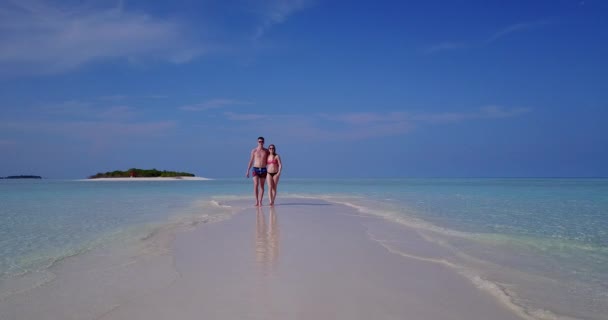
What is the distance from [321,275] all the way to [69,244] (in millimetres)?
3488

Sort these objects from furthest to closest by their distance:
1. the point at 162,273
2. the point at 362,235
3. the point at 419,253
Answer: the point at 362,235 < the point at 419,253 < the point at 162,273

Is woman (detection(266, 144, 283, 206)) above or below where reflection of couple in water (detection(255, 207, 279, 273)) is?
above

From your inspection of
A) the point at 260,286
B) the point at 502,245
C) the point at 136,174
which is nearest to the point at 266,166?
the point at 502,245

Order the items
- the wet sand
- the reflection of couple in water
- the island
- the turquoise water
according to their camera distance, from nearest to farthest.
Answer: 1. the wet sand
2. the turquoise water
3. the reflection of couple in water
4. the island

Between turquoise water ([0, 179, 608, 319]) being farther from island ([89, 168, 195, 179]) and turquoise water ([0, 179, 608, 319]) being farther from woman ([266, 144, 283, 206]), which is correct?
island ([89, 168, 195, 179])

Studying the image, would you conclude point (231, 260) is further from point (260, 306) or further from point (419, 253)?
point (419, 253)

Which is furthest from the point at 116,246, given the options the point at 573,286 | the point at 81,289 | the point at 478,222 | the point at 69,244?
the point at 478,222

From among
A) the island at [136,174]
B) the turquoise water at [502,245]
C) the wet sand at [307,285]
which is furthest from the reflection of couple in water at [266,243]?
the island at [136,174]

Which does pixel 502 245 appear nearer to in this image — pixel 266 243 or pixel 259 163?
pixel 266 243

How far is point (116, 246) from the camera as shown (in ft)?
16.5

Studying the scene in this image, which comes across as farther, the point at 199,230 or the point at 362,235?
the point at 199,230

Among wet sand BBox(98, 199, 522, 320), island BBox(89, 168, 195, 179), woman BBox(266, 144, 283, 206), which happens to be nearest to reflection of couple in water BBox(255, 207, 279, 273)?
wet sand BBox(98, 199, 522, 320)

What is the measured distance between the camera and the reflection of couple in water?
13.5 feet

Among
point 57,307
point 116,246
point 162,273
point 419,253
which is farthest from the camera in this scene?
point 116,246
